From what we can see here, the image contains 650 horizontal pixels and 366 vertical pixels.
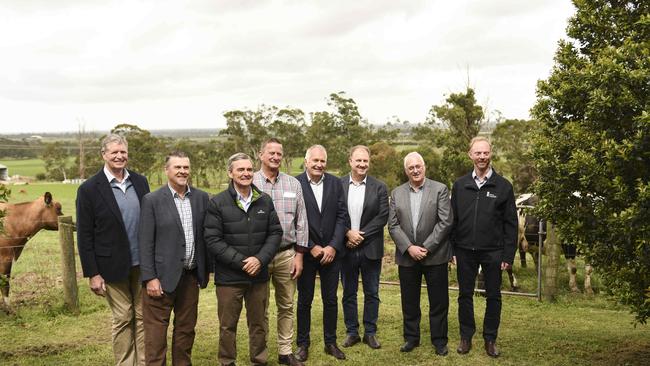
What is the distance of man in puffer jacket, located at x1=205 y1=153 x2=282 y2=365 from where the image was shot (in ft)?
16.3

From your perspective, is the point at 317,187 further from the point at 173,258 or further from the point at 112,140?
the point at 112,140

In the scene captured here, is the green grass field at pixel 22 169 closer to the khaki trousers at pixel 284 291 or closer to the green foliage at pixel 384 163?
the green foliage at pixel 384 163

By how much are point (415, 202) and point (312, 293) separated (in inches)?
56.9

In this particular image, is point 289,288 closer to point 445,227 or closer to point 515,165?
point 445,227

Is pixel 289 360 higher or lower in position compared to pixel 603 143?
lower

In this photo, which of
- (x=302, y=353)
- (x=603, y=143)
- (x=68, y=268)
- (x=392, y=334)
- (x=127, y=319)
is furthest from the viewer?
(x=68, y=268)

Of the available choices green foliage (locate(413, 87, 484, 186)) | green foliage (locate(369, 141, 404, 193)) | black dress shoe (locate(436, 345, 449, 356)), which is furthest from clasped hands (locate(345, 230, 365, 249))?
green foliage (locate(369, 141, 404, 193))

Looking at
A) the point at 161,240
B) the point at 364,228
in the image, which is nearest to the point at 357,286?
the point at 364,228

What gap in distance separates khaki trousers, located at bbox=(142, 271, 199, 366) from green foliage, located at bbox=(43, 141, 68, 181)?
6441 cm

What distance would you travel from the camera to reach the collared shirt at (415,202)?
5.88m

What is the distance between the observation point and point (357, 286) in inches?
241

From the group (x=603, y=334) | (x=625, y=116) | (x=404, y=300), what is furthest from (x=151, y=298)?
(x=603, y=334)

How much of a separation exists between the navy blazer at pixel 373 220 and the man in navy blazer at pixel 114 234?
2160mm

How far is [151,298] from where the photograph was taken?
16.0 ft
